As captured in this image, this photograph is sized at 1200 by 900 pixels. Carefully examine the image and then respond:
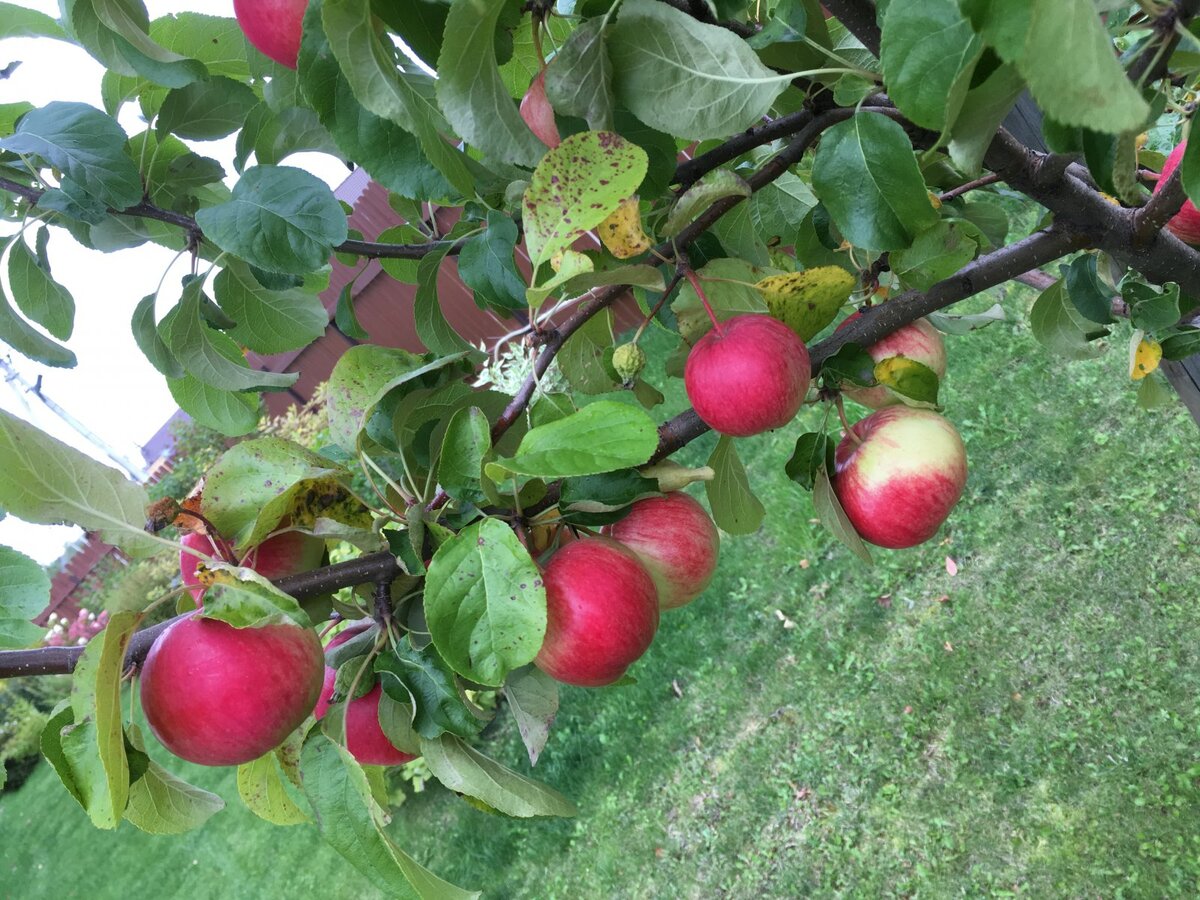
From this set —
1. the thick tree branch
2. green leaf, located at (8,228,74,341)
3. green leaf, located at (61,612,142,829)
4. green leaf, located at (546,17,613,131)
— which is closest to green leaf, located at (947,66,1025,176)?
green leaf, located at (546,17,613,131)

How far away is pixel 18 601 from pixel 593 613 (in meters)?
0.62

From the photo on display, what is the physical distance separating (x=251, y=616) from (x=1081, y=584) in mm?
2375

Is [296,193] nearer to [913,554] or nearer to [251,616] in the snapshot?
[251,616]

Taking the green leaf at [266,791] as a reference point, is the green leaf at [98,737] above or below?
above

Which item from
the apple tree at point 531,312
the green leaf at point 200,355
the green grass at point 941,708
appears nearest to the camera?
the apple tree at point 531,312

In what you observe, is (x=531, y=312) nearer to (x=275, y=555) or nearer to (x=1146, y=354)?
(x=275, y=555)

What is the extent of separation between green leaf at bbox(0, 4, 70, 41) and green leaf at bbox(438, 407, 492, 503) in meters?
0.76

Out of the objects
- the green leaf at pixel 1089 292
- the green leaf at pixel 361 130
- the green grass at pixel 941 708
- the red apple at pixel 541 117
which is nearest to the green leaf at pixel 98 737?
the green leaf at pixel 361 130

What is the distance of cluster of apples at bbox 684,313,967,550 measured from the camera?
2.50 feet

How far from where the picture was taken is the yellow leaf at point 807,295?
0.81 m

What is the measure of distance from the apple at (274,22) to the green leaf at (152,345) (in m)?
0.64

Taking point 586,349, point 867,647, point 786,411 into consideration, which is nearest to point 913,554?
point 867,647

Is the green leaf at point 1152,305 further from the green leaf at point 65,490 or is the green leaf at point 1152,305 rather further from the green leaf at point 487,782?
the green leaf at point 65,490

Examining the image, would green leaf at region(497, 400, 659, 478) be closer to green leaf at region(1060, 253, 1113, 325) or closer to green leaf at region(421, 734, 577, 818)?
green leaf at region(421, 734, 577, 818)
